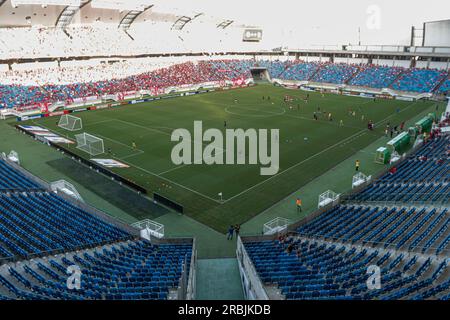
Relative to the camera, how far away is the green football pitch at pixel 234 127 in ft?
95.9

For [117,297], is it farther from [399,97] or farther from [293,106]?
[399,97]

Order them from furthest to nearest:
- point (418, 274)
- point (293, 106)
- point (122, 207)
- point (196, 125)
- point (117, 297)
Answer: point (293, 106), point (196, 125), point (122, 207), point (418, 274), point (117, 297)

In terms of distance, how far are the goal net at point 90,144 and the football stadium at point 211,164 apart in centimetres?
25

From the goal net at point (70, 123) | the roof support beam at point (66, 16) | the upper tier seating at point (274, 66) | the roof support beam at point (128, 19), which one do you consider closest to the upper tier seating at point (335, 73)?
the upper tier seating at point (274, 66)

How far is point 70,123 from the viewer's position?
4950cm

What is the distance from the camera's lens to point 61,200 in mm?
24250

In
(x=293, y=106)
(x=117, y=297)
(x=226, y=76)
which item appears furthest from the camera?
(x=226, y=76)

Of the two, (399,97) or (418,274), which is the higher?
(399,97)

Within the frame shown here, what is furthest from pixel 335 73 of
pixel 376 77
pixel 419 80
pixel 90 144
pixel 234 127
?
pixel 90 144

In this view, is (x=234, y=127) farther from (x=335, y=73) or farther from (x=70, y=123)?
(x=335, y=73)

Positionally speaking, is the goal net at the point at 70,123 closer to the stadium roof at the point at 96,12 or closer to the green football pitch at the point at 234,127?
the green football pitch at the point at 234,127
